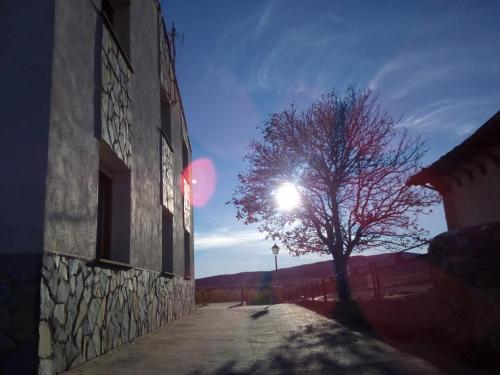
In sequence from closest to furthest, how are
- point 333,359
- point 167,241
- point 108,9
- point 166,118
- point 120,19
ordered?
point 333,359 < point 108,9 < point 120,19 < point 167,241 < point 166,118

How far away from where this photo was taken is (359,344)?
487 cm

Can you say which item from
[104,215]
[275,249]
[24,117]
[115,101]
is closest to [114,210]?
[104,215]

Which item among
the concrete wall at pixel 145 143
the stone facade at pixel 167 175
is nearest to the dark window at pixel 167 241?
the stone facade at pixel 167 175

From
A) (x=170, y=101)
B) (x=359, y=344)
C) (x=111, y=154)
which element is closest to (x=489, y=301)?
(x=359, y=344)

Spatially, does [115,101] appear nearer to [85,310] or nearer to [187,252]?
[85,310]

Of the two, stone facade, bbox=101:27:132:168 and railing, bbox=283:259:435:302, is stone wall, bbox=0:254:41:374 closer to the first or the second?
stone facade, bbox=101:27:132:168

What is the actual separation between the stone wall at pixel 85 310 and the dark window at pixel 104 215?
19.3 inches

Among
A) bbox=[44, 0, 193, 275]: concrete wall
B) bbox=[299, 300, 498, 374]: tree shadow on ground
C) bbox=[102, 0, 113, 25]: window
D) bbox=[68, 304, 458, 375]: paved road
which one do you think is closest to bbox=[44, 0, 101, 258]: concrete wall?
bbox=[44, 0, 193, 275]: concrete wall

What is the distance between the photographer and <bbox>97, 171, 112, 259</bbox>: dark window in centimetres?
612

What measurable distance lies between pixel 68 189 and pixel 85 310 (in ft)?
4.24

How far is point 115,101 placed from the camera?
238 inches

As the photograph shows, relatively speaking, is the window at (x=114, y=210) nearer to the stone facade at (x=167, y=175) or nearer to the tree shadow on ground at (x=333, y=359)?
the tree shadow on ground at (x=333, y=359)

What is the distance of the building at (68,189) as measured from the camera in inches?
136

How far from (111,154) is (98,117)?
736mm
